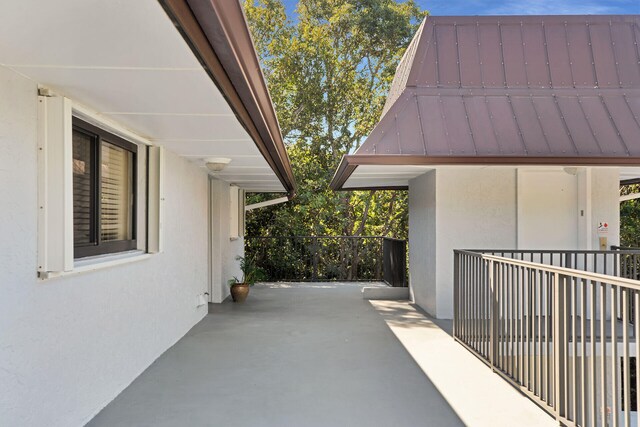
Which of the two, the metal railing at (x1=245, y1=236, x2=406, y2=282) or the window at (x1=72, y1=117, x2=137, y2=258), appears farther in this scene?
the metal railing at (x1=245, y1=236, x2=406, y2=282)

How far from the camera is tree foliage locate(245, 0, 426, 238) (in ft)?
51.6

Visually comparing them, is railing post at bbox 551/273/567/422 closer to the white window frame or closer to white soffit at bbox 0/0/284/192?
white soffit at bbox 0/0/284/192

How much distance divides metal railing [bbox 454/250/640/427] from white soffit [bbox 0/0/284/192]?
7.88ft

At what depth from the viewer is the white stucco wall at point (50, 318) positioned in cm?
265

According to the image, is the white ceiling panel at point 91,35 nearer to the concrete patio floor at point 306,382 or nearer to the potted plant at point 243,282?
the concrete patio floor at point 306,382

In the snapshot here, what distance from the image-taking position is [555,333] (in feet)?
11.6

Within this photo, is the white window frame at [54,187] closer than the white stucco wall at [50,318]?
No

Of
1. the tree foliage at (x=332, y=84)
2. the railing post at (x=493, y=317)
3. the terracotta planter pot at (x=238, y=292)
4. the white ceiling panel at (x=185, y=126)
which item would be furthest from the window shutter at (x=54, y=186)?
the tree foliage at (x=332, y=84)

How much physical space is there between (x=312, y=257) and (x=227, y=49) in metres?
11.7

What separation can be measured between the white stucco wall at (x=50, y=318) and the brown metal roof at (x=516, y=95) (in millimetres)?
3203

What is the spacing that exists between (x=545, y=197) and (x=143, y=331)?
566cm

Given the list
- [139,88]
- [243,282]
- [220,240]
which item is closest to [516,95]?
[220,240]

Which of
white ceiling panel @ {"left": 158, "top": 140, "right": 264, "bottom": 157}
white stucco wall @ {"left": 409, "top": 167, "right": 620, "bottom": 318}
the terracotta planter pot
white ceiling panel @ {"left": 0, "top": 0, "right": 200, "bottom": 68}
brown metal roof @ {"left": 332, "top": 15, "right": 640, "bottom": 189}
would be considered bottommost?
the terracotta planter pot

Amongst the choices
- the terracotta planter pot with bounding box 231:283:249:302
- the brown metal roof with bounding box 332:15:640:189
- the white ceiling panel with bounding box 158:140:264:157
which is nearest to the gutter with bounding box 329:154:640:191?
the brown metal roof with bounding box 332:15:640:189
